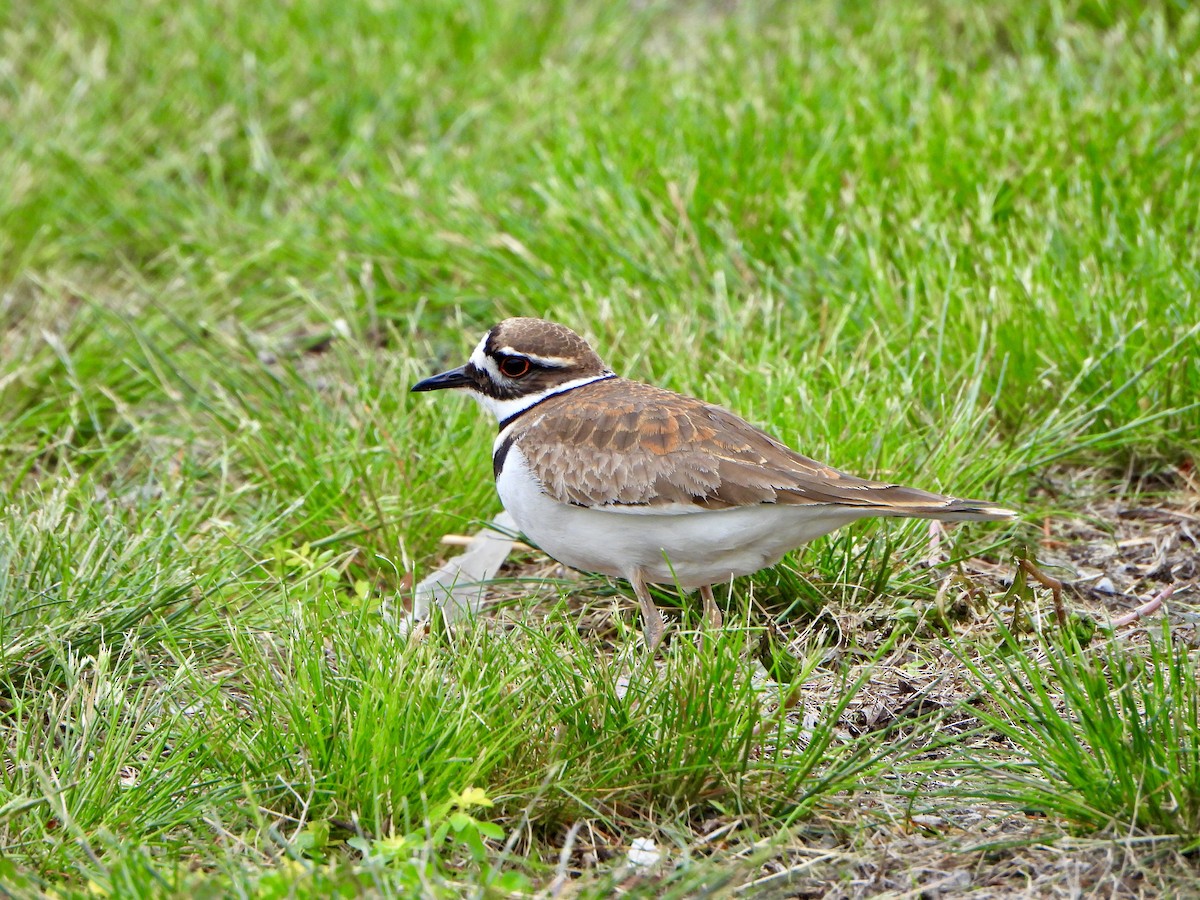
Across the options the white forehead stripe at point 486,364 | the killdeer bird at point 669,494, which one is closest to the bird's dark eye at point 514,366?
the white forehead stripe at point 486,364

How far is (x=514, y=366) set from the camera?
5.28 m

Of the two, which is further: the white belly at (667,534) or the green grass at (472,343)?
the white belly at (667,534)

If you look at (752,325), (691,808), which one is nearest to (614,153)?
(752,325)

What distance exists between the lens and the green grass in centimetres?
379

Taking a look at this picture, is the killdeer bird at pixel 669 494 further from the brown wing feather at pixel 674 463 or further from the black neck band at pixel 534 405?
the black neck band at pixel 534 405

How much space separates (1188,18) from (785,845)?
626cm

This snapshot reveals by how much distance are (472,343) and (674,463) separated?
2.25 m

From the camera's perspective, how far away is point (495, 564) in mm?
5301

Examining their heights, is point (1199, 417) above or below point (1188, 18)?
below

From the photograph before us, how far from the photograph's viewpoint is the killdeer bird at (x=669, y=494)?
4.40 meters

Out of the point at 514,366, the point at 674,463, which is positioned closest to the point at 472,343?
the point at 514,366

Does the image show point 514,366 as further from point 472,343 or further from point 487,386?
point 472,343

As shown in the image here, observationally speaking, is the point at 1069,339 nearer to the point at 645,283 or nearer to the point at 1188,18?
the point at 645,283

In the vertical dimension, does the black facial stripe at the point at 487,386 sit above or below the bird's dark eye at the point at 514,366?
below
